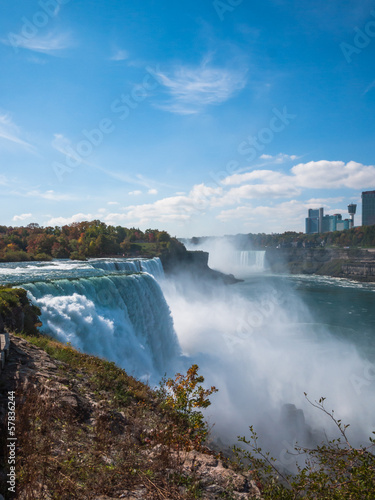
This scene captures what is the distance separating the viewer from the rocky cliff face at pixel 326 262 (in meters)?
68.8

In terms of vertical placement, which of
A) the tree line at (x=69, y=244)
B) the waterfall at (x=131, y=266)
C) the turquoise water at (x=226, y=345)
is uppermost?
the tree line at (x=69, y=244)

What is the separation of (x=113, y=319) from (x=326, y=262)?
8114cm

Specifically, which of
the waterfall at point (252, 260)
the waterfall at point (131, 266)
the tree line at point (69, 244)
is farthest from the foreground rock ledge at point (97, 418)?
the waterfall at point (252, 260)

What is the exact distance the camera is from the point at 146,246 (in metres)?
57.2

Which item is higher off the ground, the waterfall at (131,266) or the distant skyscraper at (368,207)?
the distant skyscraper at (368,207)

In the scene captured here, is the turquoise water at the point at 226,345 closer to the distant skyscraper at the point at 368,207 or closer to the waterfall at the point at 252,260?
the waterfall at the point at 252,260

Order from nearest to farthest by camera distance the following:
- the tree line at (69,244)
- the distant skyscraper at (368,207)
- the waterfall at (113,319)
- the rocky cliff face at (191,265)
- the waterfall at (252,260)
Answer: the waterfall at (113,319) → the tree line at (69,244) → the rocky cliff face at (191,265) → the waterfall at (252,260) → the distant skyscraper at (368,207)

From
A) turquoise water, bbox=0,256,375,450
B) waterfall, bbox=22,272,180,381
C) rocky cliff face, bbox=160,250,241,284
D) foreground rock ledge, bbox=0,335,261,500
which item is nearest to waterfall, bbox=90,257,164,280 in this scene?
turquoise water, bbox=0,256,375,450

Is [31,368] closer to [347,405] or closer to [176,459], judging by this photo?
[176,459]

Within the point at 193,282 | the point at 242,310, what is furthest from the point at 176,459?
the point at 193,282

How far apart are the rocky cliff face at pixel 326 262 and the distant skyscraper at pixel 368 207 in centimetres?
11606

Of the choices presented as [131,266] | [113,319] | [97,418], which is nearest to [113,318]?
[113,319]

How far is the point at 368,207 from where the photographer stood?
183 meters

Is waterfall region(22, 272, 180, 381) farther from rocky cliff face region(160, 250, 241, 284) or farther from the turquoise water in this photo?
rocky cliff face region(160, 250, 241, 284)
